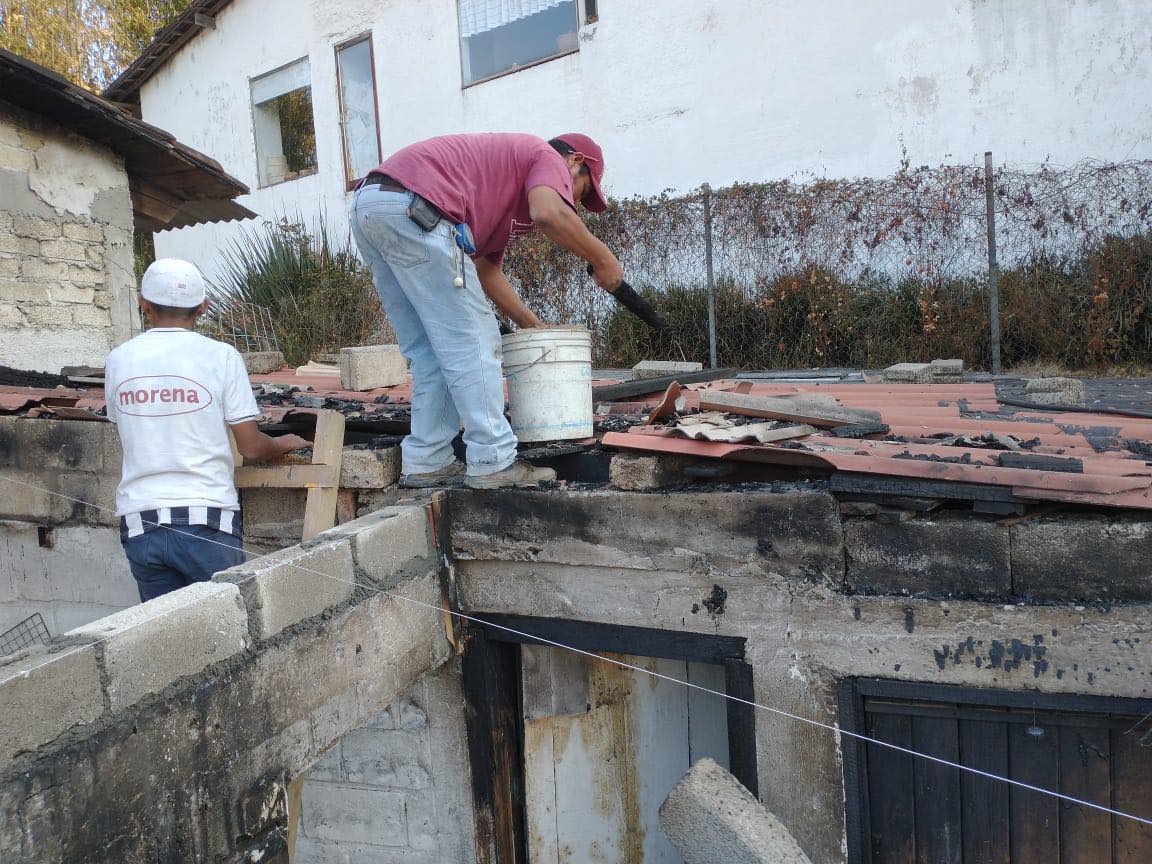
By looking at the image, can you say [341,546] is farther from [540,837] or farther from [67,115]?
[67,115]

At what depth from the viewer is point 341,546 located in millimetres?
2887

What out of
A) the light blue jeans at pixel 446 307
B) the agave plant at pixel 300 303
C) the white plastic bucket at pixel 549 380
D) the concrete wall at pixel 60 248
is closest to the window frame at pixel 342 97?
the agave plant at pixel 300 303

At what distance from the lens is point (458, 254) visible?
3180 mm

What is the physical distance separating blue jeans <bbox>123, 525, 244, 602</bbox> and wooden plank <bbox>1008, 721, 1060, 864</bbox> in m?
2.73

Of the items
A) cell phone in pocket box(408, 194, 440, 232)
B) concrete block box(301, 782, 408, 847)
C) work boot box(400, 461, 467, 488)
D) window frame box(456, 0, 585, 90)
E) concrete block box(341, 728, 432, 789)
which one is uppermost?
window frame box(456, 0, 585, 90)

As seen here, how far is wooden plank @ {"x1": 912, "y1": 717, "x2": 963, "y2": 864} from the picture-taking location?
3029 millimetres

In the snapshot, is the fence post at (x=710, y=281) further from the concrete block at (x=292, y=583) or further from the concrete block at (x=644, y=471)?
the concrete block at (x=292, y=583)

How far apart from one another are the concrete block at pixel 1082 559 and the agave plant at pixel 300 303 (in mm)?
8161

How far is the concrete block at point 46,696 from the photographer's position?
191 centimetres

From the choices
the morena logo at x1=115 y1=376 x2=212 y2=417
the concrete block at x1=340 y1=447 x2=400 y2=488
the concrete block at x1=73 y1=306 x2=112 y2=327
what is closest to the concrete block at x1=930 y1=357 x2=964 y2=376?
the concrete block at x1=340 y1=447 x2=400 y2=488

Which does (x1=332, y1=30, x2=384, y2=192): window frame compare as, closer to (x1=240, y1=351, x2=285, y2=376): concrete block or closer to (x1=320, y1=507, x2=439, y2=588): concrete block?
(x1=240, y1=351, x2=285, y2=376): concrete block

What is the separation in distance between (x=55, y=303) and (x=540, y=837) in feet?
17.1

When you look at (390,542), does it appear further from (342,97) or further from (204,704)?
(342,97)

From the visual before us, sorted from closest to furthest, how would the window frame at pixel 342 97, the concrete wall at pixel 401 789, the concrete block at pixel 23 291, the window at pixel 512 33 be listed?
the concrete wall at pixel 401 789 < the concrete block at pixel 23 291 < the window at pixel 512 33 < the window frame at pixel 342 97
